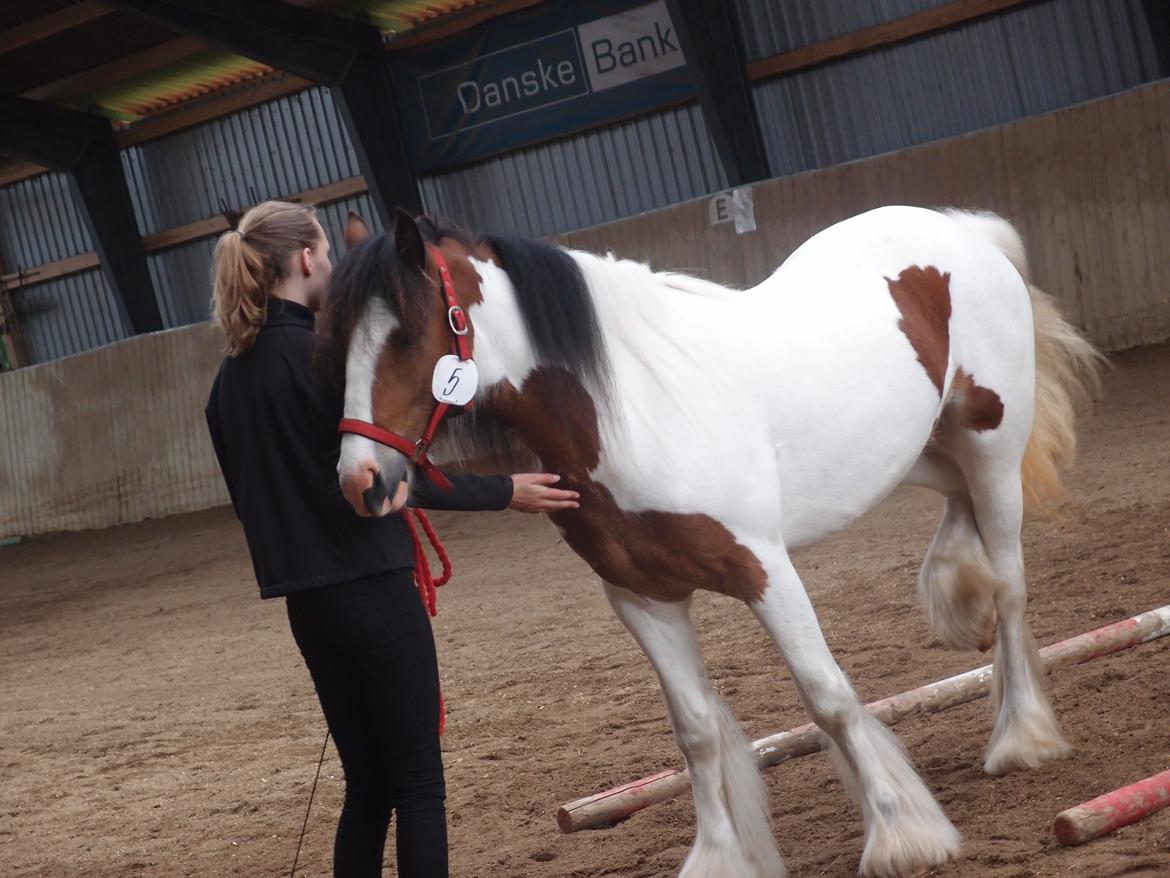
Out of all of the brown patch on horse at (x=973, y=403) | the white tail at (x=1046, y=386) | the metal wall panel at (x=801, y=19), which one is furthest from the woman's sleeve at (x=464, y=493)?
the metal wall panel at (x=801, y=19)

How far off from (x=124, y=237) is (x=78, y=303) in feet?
5.30

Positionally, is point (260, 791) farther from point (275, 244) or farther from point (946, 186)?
point (946, 186)

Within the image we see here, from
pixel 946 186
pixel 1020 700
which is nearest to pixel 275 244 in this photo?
pixel 1020 700

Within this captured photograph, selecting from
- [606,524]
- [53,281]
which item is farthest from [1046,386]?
[53,281]

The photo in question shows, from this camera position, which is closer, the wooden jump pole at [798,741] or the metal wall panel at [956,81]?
the wooden jump pole at [798,741]

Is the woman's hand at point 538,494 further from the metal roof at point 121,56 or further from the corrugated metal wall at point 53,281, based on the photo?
the corrugated metal wall at point 53,281

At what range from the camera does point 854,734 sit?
287cm

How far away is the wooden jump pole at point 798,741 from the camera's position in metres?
3.33

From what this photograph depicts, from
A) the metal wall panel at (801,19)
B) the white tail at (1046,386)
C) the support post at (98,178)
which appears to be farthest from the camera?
the support post at (98,178)

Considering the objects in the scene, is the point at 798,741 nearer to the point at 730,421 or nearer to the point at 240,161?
the point at 730,421

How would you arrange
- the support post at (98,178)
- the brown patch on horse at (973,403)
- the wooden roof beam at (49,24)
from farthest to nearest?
the support post at (98,178) → the wooden roof beam at (49,24) → the brown patch on horse at (973,403)

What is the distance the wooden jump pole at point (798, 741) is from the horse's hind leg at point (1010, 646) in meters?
0.09

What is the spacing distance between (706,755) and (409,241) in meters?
1.40

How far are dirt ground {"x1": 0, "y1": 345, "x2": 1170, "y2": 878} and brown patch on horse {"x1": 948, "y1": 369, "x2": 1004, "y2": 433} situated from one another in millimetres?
886
